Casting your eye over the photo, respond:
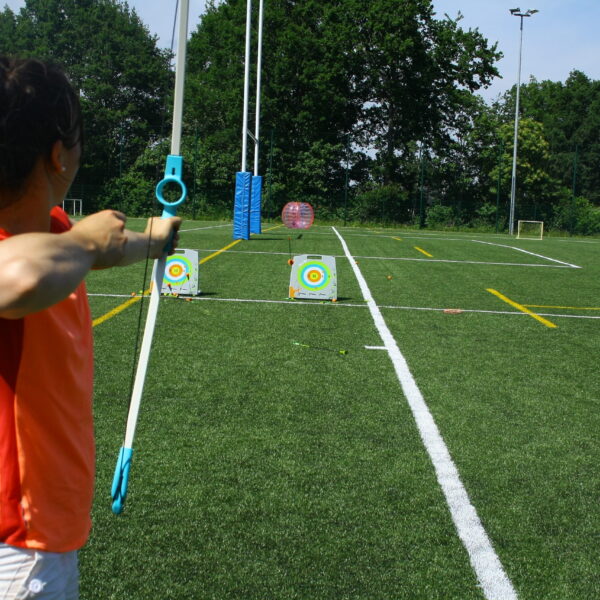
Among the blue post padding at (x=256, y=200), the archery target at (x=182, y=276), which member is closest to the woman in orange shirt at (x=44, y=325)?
the archery target at (x=182, y=276)

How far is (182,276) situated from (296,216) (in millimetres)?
23871

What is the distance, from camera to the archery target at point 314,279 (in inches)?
448

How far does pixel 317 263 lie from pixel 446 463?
22.4ft

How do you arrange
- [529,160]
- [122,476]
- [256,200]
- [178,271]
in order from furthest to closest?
[529,160] < [256,200] < [178,271] < [122,476]

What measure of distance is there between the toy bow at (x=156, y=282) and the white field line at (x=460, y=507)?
6.27 feet

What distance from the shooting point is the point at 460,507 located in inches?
158

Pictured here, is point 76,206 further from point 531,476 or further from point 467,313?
point 531,476

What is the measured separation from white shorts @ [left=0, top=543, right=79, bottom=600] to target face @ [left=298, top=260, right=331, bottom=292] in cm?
987

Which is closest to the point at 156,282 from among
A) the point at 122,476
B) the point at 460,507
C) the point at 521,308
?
the point at 122,476

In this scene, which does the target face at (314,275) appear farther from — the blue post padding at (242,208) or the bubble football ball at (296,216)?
the bubble football ball at (296,216)

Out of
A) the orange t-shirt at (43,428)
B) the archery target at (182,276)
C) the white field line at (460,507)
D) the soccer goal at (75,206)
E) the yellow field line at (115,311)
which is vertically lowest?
the white field line at (460,507)

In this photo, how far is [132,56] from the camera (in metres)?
56.8

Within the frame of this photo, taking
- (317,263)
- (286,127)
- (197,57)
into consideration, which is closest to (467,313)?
(317,263)

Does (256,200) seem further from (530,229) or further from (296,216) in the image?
(530,229)
